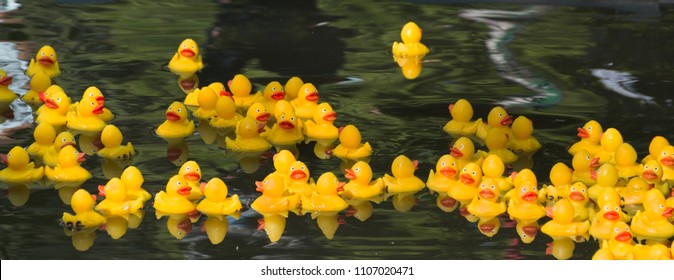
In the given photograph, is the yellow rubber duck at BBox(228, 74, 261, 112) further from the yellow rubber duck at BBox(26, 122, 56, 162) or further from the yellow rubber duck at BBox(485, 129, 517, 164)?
the yellow rubber duck at BBox(485, 129, 517, 164)

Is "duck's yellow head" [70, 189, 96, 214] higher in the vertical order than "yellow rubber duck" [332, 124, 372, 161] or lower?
lower

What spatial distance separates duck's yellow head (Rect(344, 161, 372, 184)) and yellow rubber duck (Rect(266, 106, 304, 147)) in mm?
1015

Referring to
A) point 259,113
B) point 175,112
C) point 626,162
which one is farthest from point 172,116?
point 626,162

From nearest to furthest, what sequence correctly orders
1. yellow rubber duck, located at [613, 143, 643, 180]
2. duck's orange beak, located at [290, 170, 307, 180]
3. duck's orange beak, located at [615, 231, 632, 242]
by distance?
duck's orange beak, located at [615, 231, 632, 242]
duck's orange beak, located at [290, 170, 307, 180]
yellow rubber duck, located at [613, 143, 643, 180]

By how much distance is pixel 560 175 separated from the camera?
8.23 metres

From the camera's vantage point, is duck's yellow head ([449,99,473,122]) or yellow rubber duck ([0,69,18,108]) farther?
yellow rubber duck ([0,69,18,108])

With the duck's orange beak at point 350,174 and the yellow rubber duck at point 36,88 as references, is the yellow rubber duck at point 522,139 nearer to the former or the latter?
the duck's orange beak at point 350,174

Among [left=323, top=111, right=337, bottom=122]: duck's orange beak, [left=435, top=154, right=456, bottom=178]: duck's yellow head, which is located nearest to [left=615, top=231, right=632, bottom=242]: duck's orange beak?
[left=435, top=154, right=456, bottom=178]: duck's yellow head

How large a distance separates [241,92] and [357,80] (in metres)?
1.13

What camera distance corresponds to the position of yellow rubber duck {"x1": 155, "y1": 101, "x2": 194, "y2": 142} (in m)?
9.30

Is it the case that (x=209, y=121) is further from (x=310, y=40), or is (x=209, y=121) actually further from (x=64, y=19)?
(x=64, y=19)

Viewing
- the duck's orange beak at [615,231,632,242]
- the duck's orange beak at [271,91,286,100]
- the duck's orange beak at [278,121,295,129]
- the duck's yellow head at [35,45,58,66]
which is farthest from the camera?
the duck's yellow head at [35,45,58,66]

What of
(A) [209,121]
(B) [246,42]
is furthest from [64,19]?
(A) [209,121]

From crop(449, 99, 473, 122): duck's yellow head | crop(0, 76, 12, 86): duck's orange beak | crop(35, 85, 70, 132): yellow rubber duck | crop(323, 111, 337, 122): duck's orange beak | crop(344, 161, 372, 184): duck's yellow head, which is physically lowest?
crop(344, 161, 372, 184): duck's yellow head
